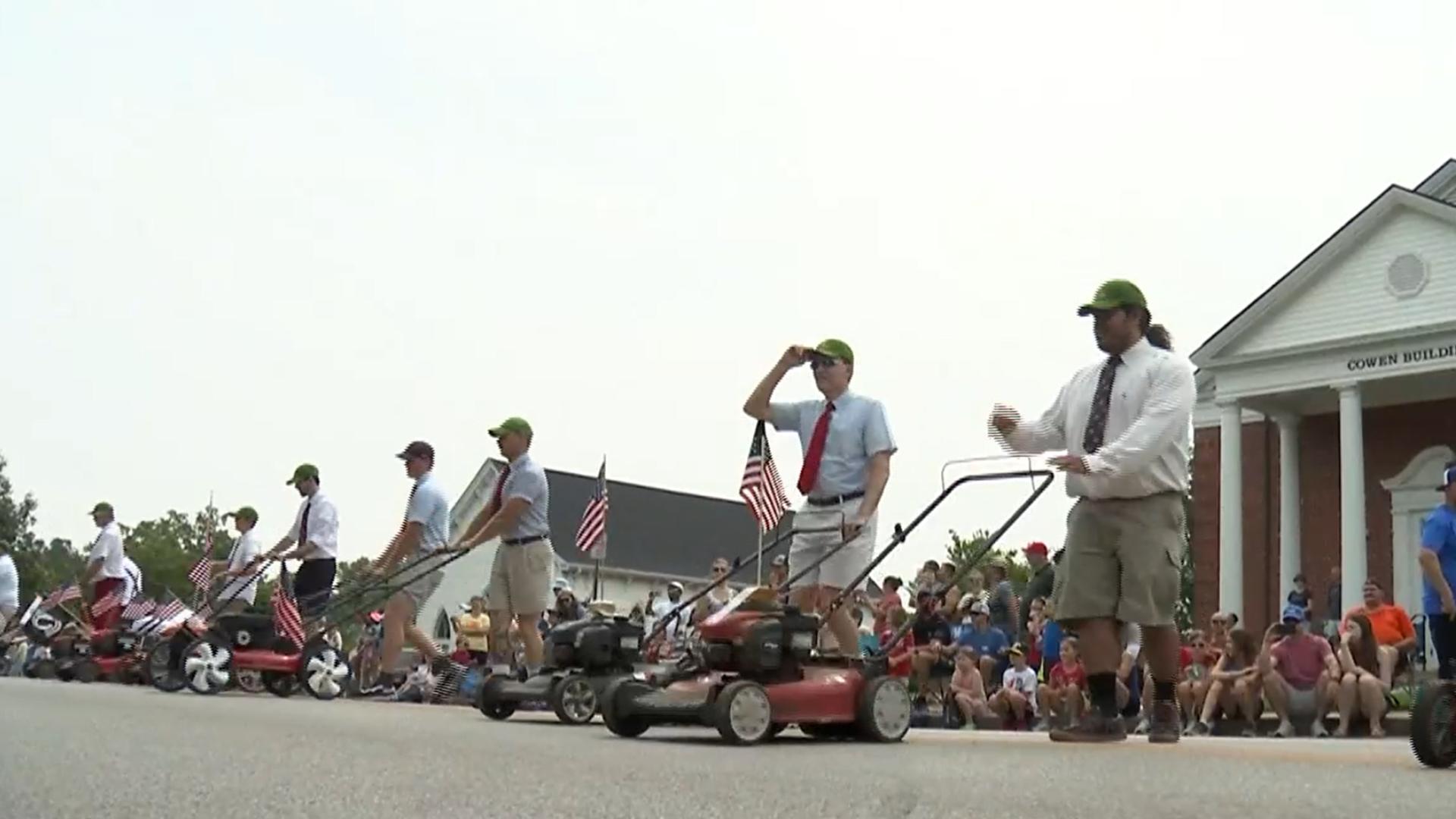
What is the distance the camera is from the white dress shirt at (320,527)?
1430 centimetres

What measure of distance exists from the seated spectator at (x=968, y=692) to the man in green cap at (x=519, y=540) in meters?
4.26

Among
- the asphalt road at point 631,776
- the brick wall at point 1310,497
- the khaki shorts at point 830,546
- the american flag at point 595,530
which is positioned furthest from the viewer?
the brick wall at point 1310,497

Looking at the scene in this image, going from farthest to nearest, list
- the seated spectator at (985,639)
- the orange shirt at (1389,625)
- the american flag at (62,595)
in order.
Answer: the american flag at (62,595), the seated spectator at (985,639), the orange shirt at (1389,625)

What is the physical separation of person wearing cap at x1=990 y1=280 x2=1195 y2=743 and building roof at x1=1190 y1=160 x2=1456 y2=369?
21536 mm

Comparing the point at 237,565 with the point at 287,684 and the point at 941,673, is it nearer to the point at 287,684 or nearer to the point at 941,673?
the point at 287,684

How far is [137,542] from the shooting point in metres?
77.3

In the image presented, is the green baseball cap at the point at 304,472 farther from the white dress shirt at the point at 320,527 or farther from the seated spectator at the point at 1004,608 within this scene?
the seated spectator at the point at 1004,608

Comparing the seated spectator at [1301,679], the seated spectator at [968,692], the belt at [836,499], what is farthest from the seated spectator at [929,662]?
the belt at [836,499]

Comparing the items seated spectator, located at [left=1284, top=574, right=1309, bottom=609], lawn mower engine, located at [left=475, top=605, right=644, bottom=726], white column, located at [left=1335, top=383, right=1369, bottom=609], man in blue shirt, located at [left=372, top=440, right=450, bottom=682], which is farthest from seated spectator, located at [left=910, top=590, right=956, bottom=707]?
white column, located at [left=1335, top=383, right=1369, bottom=609]

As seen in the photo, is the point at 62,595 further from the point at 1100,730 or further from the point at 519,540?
the point at 1100,730

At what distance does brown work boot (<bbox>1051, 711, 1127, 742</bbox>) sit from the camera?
769 centimetres

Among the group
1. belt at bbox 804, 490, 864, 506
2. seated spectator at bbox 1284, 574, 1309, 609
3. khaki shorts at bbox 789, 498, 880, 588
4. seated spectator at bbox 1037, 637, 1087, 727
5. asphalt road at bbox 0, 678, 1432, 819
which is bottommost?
asphalt road at bbox 0, 678, 1432, 819

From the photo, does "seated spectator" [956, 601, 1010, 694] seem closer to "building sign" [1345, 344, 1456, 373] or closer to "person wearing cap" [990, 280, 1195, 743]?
"person wearing cap" [990, 280, 1195, 743]

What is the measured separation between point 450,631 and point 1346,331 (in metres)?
34.0
